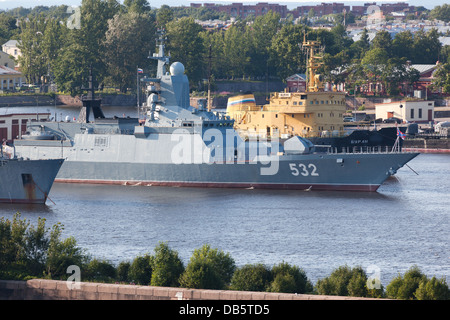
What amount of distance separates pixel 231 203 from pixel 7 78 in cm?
7265

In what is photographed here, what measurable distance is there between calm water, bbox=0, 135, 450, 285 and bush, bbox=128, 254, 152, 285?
489cm

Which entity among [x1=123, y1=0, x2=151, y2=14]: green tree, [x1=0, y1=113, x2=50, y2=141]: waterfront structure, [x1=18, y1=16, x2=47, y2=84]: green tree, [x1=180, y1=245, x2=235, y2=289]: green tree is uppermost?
[x1=123, y1=0, x2=151, y2=14]: green tree

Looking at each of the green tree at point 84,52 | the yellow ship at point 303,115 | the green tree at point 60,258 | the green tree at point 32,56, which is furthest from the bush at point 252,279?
Result: the green tree at point 32,56

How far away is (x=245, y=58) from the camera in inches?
4363

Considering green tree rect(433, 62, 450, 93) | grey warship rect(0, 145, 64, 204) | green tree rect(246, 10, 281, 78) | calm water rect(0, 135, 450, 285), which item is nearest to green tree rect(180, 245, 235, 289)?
calm water rect(0, 135, 450, 285)

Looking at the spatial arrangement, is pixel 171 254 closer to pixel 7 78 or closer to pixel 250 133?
pixel 250 133

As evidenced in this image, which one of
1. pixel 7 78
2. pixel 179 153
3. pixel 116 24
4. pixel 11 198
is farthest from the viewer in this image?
pixel 7 78

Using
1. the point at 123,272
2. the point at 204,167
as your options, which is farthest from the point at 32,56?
the point at 123,272

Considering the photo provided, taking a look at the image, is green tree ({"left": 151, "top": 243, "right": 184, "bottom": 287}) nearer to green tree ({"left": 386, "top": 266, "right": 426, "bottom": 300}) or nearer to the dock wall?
the dock wall

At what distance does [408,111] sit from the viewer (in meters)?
74.8

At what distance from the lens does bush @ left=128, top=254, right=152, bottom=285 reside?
22.3m

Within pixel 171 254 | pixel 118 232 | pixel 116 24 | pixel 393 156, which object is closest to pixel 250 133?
pixel 393 156

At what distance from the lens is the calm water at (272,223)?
28.2 metres

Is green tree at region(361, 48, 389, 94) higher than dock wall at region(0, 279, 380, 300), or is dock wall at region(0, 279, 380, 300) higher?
green tree at region(361, 48, 389, 94)
